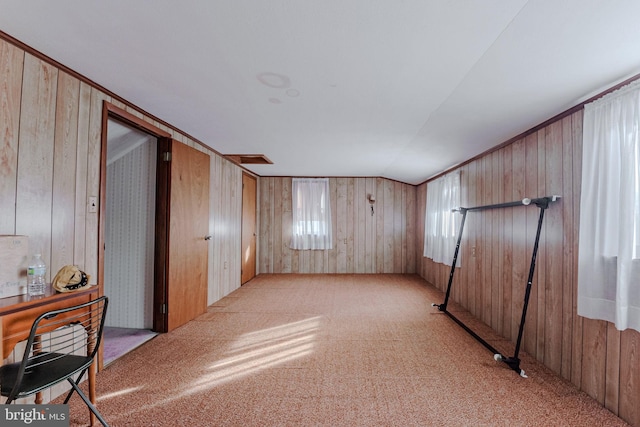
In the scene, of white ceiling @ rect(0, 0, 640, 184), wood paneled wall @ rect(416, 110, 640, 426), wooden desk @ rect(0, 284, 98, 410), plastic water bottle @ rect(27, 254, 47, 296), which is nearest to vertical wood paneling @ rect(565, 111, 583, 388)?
wood paneled wall @ rect(416, 110, 640, 426)

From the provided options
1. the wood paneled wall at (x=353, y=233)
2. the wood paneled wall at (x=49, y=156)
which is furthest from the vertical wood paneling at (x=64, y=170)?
the wood paneled wall at (x=353, y=233)

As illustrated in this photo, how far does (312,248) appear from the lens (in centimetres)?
688

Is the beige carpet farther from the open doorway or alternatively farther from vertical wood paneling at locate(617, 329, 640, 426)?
the open doorway

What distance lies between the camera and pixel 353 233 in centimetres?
689

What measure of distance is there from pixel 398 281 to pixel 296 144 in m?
3.50

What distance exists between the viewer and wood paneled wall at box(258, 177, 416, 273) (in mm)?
6891

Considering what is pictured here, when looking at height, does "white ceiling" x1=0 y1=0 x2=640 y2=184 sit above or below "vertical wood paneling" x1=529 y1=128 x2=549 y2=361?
above

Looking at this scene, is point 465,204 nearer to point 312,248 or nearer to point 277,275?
point 312,248

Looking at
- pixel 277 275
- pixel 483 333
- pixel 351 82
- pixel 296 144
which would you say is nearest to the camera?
pixel 351 82

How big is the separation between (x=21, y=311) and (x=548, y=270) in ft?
11.4

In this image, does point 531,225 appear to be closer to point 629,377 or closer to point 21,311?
point 629,377

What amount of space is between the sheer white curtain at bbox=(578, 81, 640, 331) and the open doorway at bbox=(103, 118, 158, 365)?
380cm

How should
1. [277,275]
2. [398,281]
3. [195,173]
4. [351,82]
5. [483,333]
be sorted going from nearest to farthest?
[351,82], [483,333], [195,173], [398,281], [277,275]

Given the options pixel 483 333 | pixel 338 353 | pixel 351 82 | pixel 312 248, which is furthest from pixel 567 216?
pixel 312 248
